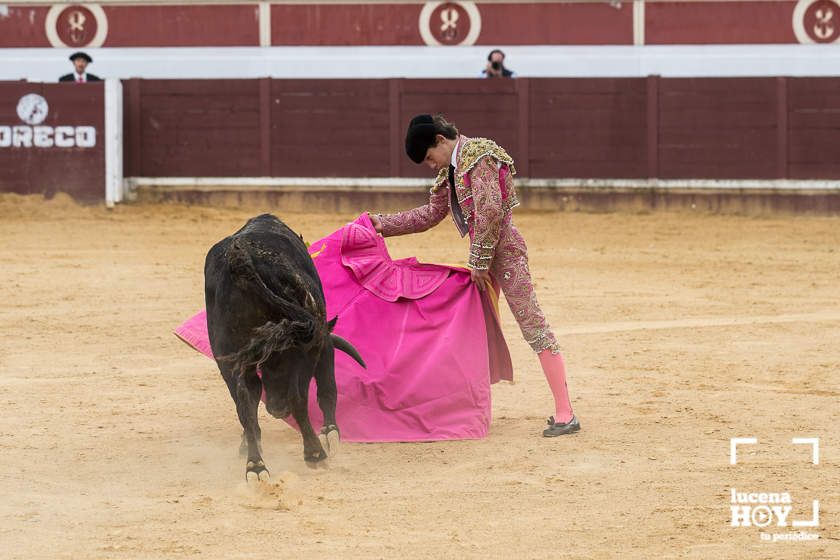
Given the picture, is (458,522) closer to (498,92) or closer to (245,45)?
(498,92)

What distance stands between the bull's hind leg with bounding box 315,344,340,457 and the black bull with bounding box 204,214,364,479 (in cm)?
17

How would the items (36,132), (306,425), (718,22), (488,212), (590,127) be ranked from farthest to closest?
(718,22) → (590,127) → (36,132) → (488,212) → (306,425)

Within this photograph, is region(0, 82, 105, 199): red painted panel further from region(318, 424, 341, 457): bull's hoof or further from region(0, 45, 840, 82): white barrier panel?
region(318, 424, 341, 457): bull's hoof

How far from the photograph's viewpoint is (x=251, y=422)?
13.1ft

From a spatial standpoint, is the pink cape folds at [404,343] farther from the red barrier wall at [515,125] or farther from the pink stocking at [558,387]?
the red barrier wall at [515,125]

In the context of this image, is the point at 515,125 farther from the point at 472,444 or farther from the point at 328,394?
the point at 328,394

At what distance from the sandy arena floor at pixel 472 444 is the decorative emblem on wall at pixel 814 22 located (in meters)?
6.23

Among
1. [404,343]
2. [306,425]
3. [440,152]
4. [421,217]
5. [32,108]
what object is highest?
[32,108]

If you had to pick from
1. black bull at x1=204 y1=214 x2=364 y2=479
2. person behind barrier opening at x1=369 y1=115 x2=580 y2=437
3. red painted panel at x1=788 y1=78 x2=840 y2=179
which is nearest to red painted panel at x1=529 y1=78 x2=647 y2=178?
red painted panel at x1=788 y1=78 x2=840 y2=179

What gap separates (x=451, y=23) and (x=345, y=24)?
1.06 metres

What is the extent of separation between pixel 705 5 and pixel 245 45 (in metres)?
4.60

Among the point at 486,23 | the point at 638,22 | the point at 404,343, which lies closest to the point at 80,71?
the point at 486,23

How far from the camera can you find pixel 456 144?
4586 mm

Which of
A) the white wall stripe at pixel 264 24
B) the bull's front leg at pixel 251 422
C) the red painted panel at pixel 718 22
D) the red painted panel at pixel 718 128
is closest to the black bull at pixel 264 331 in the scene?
the bull's front leg at pixel 251 422
